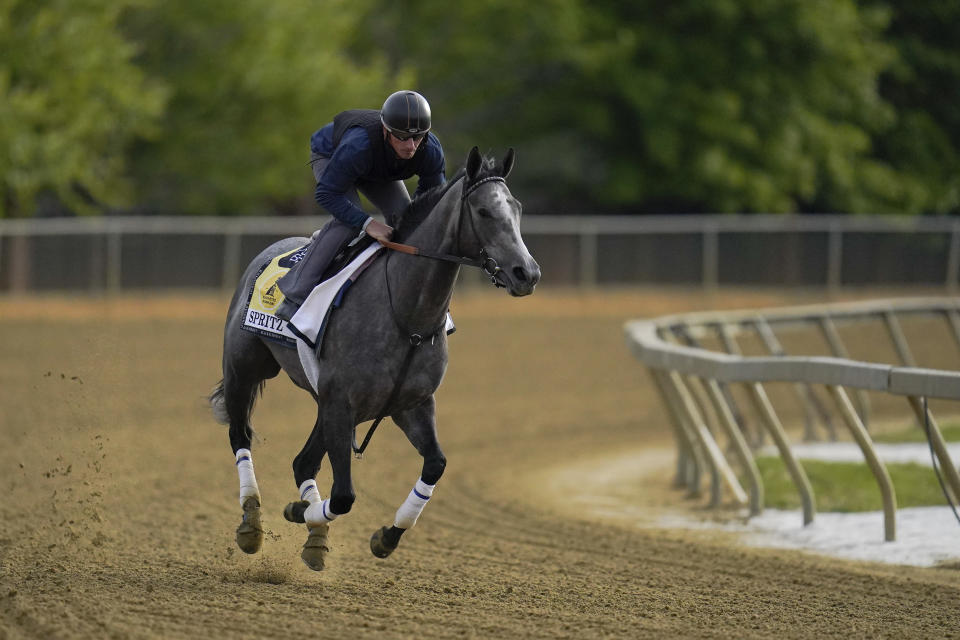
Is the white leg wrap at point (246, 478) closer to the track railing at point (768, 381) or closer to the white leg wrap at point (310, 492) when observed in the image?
the white leg wrap at point (310, 492)

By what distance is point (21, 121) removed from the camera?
76.0 feet

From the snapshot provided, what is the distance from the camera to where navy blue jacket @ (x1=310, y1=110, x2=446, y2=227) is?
22.1 ft

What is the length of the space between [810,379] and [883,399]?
750 cm

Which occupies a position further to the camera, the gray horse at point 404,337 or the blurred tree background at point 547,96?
the blurred tree background at point 547,96

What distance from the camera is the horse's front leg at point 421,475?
683 cm

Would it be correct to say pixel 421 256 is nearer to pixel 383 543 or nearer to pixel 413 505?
pixel 413 505

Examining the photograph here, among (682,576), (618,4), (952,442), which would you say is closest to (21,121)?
(618,4)

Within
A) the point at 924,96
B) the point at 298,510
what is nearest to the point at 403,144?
the point at 298,510

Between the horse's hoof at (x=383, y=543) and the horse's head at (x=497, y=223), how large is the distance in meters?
1.59

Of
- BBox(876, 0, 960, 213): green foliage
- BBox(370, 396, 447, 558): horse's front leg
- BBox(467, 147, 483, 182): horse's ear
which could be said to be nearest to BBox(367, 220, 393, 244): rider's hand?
BBox(467, 147, 483, 182): horse's ear

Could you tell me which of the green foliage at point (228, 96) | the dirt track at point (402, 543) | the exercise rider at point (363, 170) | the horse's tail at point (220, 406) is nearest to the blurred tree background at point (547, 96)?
the green foliage at point (228, 96)

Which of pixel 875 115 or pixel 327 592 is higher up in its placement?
pixel 875 115

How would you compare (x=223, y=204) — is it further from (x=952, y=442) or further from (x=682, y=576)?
(x=682, y=576)

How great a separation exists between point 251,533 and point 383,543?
738 mm
